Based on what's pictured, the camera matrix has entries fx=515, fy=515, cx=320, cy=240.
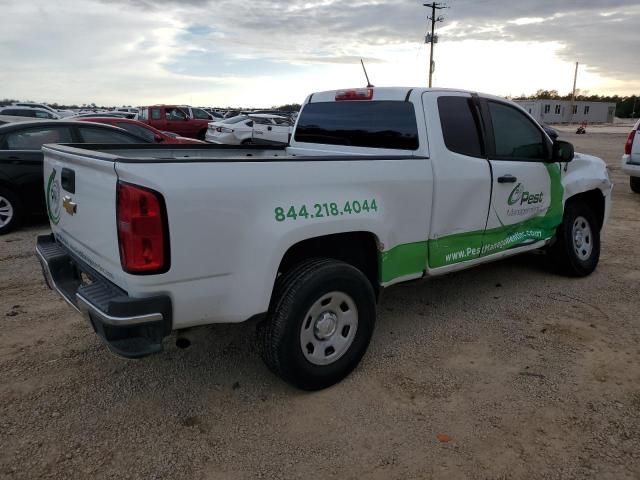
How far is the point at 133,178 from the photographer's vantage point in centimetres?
241

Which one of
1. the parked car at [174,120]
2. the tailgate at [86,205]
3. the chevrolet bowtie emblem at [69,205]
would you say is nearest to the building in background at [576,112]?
the parked car at [174,120]

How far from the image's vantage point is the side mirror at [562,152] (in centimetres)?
461

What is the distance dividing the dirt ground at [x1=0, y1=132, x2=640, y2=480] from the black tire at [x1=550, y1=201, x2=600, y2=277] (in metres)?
0.74

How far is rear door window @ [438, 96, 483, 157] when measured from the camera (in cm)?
385

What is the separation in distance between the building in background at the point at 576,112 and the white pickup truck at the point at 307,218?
63354 mm

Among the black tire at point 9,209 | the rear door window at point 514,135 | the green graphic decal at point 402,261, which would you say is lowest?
the black tire at point 9,209

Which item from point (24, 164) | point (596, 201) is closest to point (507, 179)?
point (596, 201)

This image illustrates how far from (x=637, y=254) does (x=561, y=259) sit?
1.83 metres

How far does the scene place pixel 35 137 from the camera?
23.6 feet

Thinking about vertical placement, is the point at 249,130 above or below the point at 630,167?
above

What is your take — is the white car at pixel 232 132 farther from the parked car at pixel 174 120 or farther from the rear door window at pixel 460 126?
the rear door window at pixel 460 126

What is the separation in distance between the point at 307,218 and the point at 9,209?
19.0 ft

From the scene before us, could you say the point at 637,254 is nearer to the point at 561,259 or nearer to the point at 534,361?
the point at 561,259

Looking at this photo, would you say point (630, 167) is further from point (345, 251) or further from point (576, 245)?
point (345, 251)
